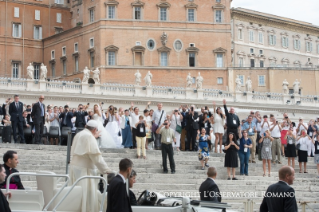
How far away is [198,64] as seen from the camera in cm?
6538

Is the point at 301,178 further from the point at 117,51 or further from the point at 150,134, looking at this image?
the point at 117,51

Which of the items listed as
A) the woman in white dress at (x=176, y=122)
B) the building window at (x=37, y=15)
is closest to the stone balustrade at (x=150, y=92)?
the woman in white dress at (x=176, y=122)

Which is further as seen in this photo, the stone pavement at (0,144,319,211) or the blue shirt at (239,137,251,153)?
the blue shirt at (239,137,251,153)

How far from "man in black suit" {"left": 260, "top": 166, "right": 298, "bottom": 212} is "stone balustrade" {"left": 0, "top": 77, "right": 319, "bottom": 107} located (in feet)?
122

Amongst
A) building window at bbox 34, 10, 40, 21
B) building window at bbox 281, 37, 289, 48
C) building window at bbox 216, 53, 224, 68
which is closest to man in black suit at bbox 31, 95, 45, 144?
building window at bbox 216, 53, 224, 68

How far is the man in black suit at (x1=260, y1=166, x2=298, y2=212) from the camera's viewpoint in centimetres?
1034

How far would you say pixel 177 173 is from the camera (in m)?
21.4

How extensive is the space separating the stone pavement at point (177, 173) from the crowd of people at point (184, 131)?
0.44m

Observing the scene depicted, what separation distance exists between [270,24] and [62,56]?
31858 millimetres

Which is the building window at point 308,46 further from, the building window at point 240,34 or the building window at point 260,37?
the building window at point 240,34

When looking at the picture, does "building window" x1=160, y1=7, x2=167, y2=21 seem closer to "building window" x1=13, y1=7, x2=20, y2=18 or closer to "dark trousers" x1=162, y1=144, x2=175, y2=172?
"building window" x1=13, y1=7, x2=20, y2=18

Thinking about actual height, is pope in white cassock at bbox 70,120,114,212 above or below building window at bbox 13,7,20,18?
below

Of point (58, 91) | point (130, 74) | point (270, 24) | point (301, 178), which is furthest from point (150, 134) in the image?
point (270, 24)

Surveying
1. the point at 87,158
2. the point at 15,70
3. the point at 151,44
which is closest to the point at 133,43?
the point at 151,44
